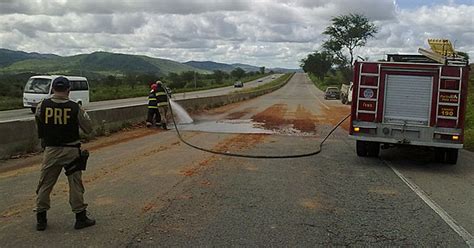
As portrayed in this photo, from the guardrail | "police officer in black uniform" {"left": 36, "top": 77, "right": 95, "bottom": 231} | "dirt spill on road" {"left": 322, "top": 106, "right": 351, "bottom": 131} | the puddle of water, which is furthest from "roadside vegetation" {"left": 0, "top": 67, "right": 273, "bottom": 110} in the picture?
"police officer in black uniform" {"left": 36, "top": 77, "right": 95, "bottom": 231}

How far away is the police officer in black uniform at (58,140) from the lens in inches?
217

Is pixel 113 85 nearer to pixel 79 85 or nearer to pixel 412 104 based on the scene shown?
pixel 79 85

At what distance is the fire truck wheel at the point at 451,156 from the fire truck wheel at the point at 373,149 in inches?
59.2

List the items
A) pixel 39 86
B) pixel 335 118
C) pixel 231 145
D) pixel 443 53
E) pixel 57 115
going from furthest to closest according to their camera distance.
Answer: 1. pixel 39 86
2. pixel 335 118
3. pixel 443 53
4. pixel 231 145
5. pixel 57 115

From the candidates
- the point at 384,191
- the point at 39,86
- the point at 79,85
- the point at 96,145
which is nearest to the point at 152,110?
the point at 96,145

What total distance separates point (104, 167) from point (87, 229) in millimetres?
4017

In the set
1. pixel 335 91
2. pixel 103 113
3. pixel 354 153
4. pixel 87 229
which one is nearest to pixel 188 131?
pixel 103 113

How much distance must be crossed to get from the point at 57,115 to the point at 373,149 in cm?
809

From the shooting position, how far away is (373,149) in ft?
38.5

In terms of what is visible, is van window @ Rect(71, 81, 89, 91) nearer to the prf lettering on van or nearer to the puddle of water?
the puddle of water

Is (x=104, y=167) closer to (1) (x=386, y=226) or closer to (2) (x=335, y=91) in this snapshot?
(1) (x=386, y=226)

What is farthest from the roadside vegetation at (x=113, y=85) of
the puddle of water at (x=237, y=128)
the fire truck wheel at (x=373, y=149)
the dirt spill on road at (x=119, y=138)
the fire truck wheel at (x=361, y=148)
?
the fire truck wheel at (x=373, y=149)

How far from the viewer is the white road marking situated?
5673mm

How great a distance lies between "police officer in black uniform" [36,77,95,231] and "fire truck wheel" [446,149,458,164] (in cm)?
814
